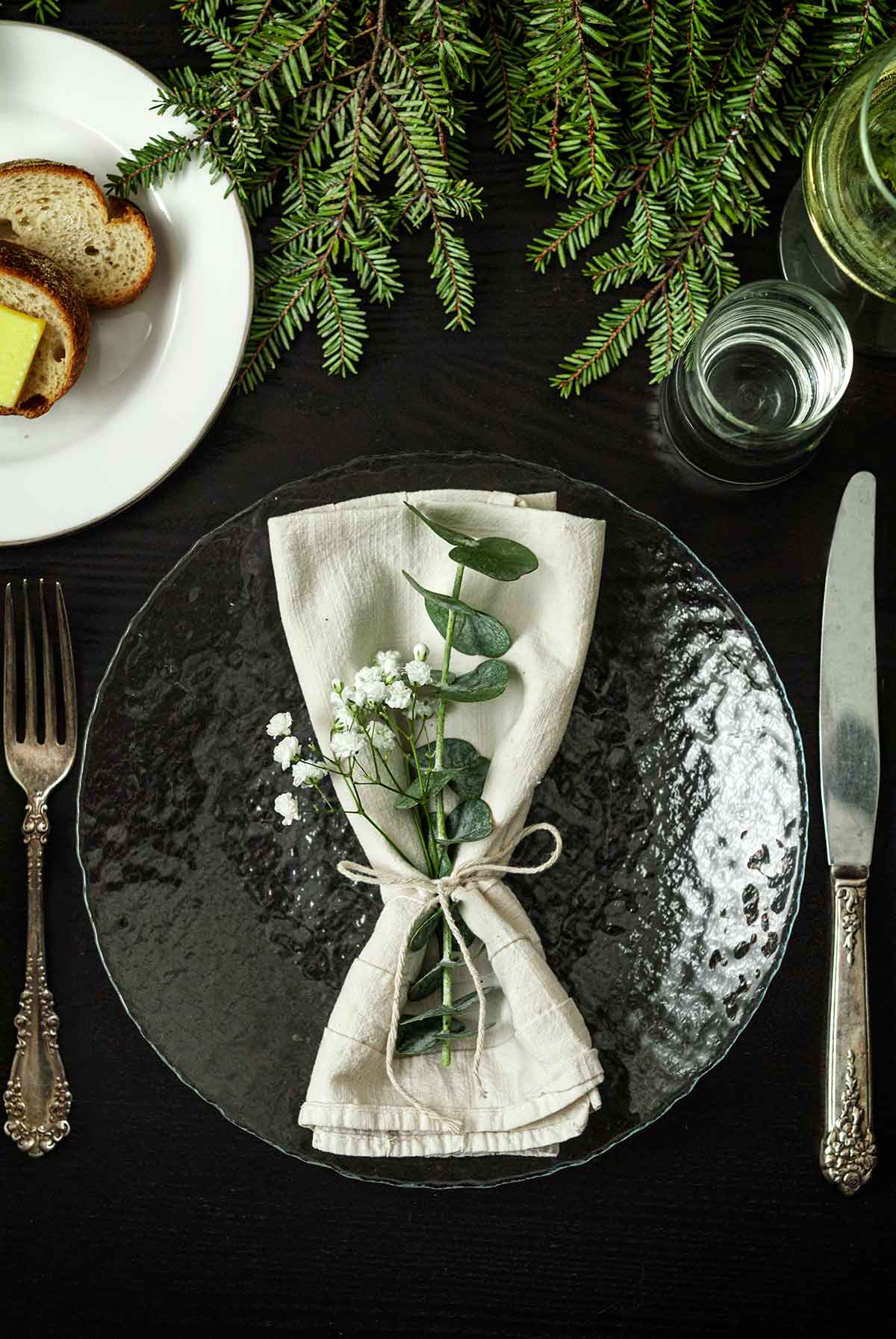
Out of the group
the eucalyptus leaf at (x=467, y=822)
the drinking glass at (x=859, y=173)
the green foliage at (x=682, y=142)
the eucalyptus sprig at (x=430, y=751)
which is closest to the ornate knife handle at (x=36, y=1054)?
the eucalyptus sprig at (x=430, y=751)

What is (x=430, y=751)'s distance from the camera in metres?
0.66

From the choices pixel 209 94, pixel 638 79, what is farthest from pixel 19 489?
pixel 638 79

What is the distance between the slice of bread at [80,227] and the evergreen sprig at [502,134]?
29 millimetres

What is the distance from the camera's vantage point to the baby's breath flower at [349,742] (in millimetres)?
615

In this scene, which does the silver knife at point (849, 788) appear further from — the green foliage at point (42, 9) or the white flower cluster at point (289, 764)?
the green foliage at point (42, 9)

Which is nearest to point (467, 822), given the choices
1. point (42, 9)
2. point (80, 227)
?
point (80, 227)

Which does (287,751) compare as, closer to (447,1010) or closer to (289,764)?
(289,764)

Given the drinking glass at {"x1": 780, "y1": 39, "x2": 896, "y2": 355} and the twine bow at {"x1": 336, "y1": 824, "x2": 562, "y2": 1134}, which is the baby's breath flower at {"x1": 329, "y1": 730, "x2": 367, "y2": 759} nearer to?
the twine bow at {"x1": 336, "y1": 824, "x2": 562, "y2": 1134}

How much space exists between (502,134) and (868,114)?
255 millimetres

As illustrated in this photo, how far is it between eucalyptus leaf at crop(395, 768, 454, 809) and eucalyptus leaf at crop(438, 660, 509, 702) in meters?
0.05

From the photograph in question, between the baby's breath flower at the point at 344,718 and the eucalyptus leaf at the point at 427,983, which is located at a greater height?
the baby's breath flower at the point at 344,718

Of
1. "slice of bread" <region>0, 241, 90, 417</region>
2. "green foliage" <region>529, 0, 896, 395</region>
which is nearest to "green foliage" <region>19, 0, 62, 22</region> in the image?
"slice of bread" <region>0, 241, 90, 417</region>

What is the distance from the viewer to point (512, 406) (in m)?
0.75

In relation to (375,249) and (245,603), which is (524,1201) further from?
(375,249)
